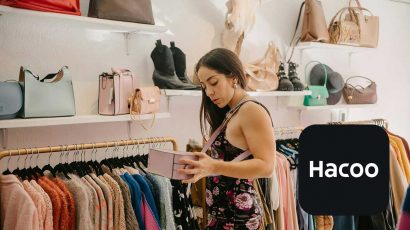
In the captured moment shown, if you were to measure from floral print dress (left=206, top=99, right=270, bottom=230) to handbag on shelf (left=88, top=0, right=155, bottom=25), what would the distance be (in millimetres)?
924

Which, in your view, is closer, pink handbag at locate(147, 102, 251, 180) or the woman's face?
pink handbag at locate(147, 102, 251, 180)

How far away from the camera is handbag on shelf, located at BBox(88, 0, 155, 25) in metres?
1.93

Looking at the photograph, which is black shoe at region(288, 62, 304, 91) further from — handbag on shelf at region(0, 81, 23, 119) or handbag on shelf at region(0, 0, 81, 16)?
handbag on shelf at region(0, 81, 23, 119)

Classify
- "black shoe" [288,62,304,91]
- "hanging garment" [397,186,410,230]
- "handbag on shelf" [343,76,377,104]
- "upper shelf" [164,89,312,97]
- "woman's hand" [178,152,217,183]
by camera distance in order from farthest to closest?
"handbag on shelf" [343,76,377,104]
"black shoe" [288,62,304,91]
"upper shelf" [164,89,312,97]
"woman's hand" [178,152,217,183]
"hanging garment" [397,186,410,230]

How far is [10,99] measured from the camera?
1645mm

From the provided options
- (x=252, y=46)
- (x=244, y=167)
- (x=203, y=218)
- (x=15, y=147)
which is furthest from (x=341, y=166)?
(x=252, y=46)

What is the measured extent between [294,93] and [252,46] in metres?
0.48

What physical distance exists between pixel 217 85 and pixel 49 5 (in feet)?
3.02

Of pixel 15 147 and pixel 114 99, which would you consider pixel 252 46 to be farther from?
pixel 15 147

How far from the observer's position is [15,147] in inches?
76.0

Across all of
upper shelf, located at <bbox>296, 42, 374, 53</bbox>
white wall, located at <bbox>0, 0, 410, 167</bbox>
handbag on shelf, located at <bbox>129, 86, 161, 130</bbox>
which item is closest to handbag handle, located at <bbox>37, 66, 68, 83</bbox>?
white wall, located at <bbox>0, 0, 410, 167</bbox>

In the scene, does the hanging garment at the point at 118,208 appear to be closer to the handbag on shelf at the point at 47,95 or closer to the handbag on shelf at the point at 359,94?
the handbag on shelf at the point at 47,95

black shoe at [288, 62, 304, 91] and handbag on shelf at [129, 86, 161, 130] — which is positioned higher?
black shoe at [288, 62, 304, 91]

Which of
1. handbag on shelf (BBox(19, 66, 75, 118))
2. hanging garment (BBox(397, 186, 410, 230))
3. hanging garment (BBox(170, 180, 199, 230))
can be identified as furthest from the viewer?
hanging garment (BBox(170, 180, 199, 230))
